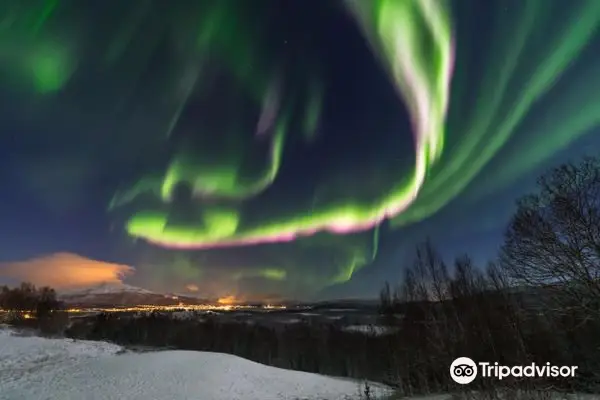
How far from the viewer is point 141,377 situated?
40531 mm

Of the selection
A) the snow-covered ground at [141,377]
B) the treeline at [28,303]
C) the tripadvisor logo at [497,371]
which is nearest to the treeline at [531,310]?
the tripadvisor logo at [497,371]

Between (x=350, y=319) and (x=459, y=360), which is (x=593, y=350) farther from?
(x=350, y=319)

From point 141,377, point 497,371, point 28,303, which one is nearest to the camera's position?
point 497,371

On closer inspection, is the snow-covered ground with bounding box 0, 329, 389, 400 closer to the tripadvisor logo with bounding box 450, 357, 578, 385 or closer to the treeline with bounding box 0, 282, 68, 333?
the tripadvisor logo with bounding box 450, 357, 578, 385

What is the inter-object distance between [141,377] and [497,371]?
3827 centimetres

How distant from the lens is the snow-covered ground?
110 feet

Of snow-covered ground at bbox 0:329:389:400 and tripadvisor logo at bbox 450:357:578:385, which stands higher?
tripadvisor logo at bbox 450:357:578:385

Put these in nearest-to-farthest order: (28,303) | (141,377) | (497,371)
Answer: (497,371) → (141,377) → (28,303)

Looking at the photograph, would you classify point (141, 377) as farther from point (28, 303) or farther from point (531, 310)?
point (28, 303)

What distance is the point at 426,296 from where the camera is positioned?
41375 millimetres

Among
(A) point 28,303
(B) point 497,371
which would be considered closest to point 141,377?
(B) point 497,371

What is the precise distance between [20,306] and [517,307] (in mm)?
179118

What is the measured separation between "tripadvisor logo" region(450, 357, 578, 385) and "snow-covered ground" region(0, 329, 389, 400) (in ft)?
86.9

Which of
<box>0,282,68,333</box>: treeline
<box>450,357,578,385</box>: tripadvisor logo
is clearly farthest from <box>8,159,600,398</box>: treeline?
<box>0,282,68,333</box>: treeline
